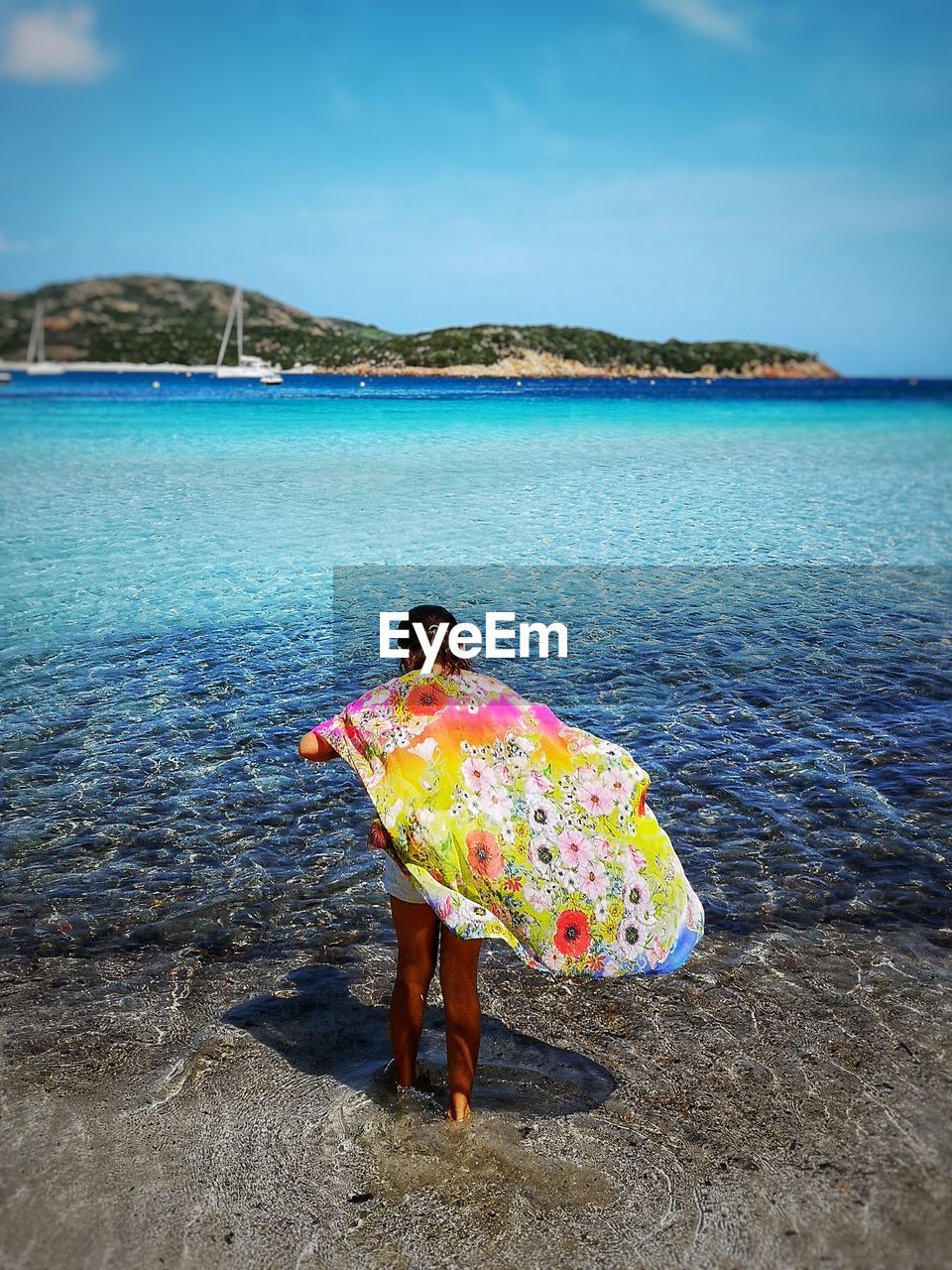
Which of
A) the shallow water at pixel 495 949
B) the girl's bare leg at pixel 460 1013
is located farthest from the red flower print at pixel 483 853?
the shallow water at pixel 495 949

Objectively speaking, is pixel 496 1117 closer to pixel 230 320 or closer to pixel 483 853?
pixel 483 853

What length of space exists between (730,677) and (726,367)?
143308mm

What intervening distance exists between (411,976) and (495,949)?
63.3 inches

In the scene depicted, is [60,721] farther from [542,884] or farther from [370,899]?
[542,884]

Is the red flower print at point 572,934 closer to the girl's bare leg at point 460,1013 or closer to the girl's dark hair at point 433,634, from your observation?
the girl's bare leg at point 460,1013

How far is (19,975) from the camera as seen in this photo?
17.9ft

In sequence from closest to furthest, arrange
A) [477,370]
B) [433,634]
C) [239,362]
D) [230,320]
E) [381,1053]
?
[433,634]
[381,1053]
[239,362]
[230,320]
[477,370]

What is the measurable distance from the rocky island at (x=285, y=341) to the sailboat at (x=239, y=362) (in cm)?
185

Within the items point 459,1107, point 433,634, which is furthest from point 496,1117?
point 433,634

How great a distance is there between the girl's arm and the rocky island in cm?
10094

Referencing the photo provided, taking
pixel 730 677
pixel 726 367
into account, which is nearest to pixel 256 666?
pixel 730 677

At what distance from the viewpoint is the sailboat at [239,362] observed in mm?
95062

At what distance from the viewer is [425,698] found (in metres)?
4.05

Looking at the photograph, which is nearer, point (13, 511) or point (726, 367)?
point (13, 511)
